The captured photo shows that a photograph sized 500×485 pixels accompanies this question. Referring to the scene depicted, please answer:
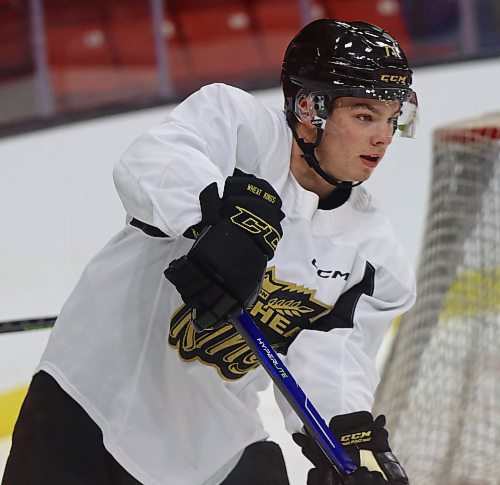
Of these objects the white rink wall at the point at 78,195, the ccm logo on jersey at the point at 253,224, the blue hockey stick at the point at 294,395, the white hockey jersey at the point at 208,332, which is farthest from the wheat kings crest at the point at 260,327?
the white rink wall at the point at 78,195

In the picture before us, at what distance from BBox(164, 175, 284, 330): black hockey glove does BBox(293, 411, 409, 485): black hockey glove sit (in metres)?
0.29

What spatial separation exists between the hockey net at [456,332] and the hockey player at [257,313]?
104 centimetres

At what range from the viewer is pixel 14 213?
3.55m

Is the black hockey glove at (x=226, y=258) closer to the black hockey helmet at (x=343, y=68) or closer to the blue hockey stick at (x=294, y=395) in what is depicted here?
the blue hockey stick at (x=294, y=395)

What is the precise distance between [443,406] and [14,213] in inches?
58.8

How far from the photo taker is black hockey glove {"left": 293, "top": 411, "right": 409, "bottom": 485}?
1597 mm

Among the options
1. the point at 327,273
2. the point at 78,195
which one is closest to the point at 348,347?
the point at 327,273

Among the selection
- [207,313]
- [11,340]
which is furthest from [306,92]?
[11,340]

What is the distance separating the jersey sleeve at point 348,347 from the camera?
170cm

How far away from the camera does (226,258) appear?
55.9 inches

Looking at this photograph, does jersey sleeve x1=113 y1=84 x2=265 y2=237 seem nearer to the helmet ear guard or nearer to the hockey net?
the helmet ear guard

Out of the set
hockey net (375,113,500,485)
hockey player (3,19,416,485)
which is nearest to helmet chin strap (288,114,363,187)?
hockey player (3,19,416,485)

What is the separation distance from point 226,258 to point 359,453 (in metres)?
0.42

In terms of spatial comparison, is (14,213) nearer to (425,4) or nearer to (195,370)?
(195,370)
